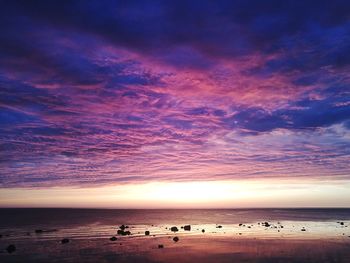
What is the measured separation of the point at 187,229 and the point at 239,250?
42363mm

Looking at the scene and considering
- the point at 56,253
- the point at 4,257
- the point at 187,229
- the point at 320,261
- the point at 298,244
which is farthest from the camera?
the point at 187,229

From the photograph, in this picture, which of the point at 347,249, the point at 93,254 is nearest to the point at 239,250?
the point at 347,249

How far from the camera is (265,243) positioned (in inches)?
2657

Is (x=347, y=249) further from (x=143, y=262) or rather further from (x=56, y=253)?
(x=56, y=253)

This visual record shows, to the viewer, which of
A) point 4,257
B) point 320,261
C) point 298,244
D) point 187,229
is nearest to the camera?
point 320,261

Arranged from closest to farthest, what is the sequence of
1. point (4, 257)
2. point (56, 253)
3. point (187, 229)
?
point (4, 257) < point (56, 253) < point (187, 229)

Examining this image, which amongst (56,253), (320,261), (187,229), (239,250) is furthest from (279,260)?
(187,229)

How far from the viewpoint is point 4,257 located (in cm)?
5388

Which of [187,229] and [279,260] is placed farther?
[187,229]

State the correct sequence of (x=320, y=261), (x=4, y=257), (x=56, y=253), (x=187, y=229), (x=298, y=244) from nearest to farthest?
(x=320, y=261)
(x=4, y=257)
(x=56, y=253)
(x=298, y=244)
(x=187, y=229)

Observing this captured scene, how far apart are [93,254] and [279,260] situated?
27.5 m

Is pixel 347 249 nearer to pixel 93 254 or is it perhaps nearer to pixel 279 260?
pixel 279 260

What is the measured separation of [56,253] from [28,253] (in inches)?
176

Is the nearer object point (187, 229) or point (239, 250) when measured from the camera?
point (239, 250)
